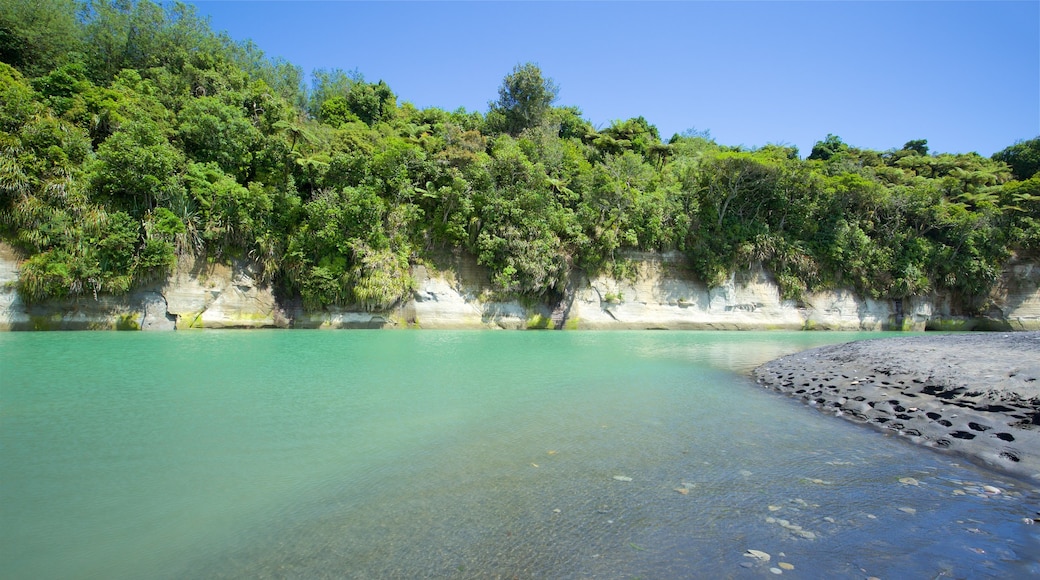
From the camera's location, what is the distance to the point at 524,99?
3788 cm

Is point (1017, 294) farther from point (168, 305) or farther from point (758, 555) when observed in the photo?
point (168, 305)

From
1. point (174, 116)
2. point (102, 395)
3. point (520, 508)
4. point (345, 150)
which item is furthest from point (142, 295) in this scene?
point (520, 508)

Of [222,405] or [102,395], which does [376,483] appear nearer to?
[222,405]

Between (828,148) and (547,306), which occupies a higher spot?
(828,148)

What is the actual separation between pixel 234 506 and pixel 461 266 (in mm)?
21944

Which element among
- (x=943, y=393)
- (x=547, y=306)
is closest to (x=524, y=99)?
(x=547, y=306)

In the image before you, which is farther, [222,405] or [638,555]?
[222,405]

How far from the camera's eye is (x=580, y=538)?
10.9 feet

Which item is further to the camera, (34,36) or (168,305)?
(34,36)

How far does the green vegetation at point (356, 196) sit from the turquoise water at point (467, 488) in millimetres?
14524

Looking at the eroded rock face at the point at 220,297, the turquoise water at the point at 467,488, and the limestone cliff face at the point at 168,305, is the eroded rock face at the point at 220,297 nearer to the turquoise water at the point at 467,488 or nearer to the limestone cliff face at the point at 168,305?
the limestone cliff face at the point at 168,305

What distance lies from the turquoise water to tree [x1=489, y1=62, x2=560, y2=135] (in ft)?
109

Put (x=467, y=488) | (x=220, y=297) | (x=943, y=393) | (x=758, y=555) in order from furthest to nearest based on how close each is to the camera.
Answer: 1. (x=220, y=297)
2. (x=943, y=393)
3. (x=467, y=488)
4. (x=758, y=555)

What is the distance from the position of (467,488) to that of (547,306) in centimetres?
2210
